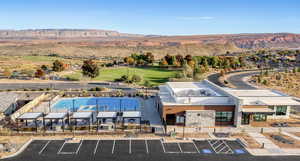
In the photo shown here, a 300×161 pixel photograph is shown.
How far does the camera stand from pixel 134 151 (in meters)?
26.6

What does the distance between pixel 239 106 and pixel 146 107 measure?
17153mm

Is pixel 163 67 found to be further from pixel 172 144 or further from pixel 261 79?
pixel 172 144

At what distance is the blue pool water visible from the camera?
1703 inches

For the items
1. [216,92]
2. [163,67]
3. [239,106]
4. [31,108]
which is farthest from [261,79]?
[31,108]

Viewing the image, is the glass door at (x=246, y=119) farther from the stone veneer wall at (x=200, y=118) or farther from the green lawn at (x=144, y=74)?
the green lawn at (x=144, y=74)

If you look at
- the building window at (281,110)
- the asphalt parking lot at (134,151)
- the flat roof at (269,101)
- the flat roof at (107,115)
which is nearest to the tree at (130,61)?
the flat roof at (107,115)

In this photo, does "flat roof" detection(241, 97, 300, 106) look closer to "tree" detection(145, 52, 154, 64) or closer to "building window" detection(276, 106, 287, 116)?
"building window" detection(276, 106, 287, 116)

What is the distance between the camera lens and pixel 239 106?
111 feet

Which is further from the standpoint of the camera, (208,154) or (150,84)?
(150,84)

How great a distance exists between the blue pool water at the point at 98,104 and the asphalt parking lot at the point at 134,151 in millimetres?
13626

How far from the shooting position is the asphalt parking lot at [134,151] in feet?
82.4

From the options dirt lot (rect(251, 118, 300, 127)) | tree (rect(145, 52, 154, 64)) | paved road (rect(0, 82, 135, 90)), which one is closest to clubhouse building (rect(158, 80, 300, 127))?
dirt lot (rect(251, 118, 300, 127))

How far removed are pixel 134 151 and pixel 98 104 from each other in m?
21.4

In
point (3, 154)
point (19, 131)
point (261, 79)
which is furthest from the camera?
point (261, 79)
